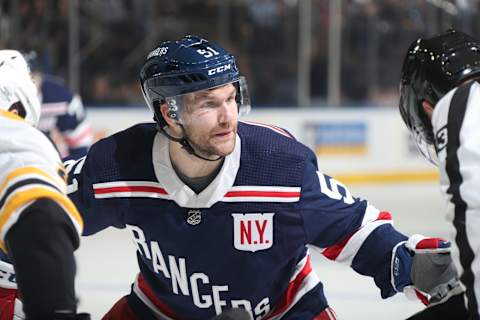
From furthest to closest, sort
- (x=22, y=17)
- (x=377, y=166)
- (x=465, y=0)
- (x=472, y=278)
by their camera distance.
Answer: (x=465, y=0) → (x=377, y=166) → (x=22, y=17) → (x=472, y=278)

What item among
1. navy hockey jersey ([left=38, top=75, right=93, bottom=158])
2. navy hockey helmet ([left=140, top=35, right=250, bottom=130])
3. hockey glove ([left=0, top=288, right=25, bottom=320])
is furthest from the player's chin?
navy hockey jersey ([left=38, top=75, right=93, bottom=158])

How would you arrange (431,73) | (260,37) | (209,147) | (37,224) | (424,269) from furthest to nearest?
(260,37)
(209,147)
(424,269)
(431,73)
(37,224)

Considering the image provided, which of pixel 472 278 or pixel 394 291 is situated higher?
pixel 472 278

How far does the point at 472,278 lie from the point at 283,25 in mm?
6577

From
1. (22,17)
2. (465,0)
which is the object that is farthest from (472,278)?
(465,0)

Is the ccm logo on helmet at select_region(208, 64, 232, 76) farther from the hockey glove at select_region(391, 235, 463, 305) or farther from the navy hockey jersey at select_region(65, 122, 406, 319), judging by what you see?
the hockey glove at select_region(391, 235, 463, 305)

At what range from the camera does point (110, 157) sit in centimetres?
206

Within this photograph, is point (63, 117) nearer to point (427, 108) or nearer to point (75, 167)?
point (75, 167)

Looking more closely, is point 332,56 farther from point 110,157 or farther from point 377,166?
point 110,157

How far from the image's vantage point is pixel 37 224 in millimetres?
1321

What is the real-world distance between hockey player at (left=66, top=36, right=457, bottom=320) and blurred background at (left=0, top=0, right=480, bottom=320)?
4.46m

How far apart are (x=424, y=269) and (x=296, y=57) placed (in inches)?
245

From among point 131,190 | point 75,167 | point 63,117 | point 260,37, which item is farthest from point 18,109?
point 260,37

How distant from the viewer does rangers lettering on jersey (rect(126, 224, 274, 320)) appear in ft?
6.55
